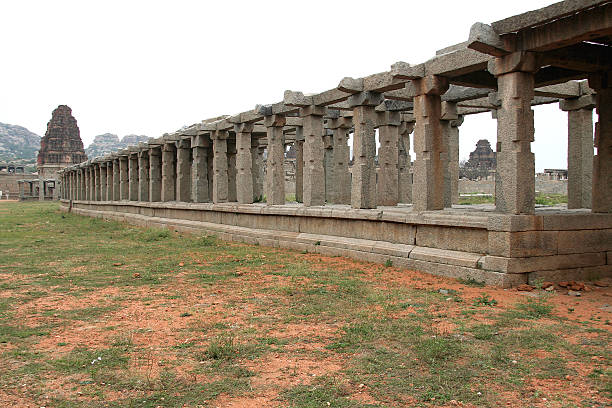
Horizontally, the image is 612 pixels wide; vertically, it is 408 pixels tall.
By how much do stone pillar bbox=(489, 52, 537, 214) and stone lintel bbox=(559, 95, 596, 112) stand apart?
5134 mm

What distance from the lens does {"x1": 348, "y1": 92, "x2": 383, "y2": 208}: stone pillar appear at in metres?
12.4

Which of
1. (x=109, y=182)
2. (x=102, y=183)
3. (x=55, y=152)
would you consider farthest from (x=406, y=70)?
(x=55, y=152)

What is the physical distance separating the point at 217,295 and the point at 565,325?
4.91m

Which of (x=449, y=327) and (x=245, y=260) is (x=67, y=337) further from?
(x=245, y=260)

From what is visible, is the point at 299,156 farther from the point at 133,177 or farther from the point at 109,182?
the point at 109,182

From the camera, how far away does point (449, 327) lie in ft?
19.7

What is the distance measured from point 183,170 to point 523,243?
16993 mm

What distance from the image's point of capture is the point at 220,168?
62.6 ft

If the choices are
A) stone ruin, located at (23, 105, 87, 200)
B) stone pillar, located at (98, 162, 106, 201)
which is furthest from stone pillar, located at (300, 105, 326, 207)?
stone ruin, located at (23, 105, 87, 200)

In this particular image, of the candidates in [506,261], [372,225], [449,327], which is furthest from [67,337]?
[372,225]

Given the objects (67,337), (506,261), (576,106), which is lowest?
(67,337)

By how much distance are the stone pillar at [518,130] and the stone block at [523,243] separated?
0.43 meters

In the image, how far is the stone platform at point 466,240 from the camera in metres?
8.29

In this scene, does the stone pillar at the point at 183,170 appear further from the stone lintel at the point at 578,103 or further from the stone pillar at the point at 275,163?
the stone lintel at the point at 578,103
